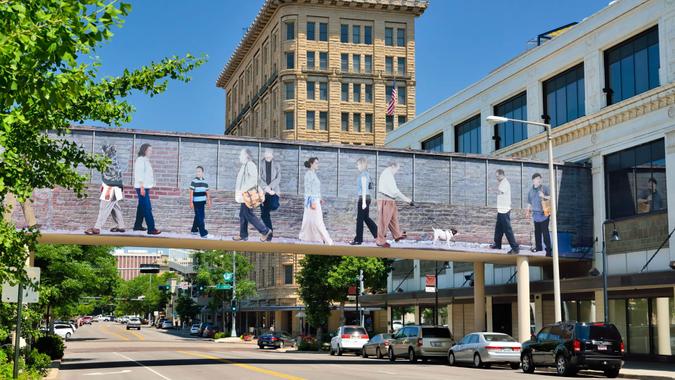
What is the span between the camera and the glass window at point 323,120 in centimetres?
9556

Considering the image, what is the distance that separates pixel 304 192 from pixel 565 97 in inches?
605

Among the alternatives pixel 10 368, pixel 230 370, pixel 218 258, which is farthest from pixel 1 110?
pixel 218 258

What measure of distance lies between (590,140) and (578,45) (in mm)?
4902

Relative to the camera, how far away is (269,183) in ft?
115

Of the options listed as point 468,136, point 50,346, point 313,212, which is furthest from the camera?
point 468,136

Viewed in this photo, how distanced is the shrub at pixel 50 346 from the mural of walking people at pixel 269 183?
38.6ft

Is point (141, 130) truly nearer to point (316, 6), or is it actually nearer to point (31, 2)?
point (31, 2)

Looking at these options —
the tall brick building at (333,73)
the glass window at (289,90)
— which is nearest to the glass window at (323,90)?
the tall brick building at (333,73)

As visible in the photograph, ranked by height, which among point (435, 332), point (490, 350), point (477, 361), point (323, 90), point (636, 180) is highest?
point (323, 90)

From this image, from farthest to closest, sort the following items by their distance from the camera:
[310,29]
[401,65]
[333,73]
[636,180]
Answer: [401,65] → [333,73] → [310,29] → [636,180]

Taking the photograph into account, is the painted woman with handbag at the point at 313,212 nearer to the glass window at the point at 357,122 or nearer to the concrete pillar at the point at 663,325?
the concrete pillar at the point at 663,325

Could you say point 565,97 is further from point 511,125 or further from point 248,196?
point 248,196

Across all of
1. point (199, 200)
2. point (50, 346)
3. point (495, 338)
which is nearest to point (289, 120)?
point (50, 346)

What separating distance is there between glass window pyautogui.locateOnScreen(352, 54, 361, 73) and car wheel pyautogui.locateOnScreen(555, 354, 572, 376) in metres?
71.7
